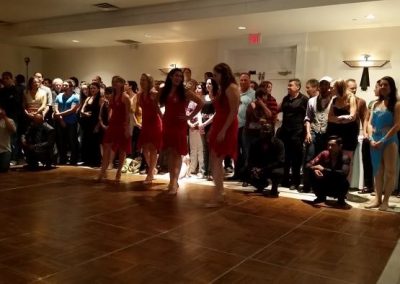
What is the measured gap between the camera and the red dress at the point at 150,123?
5191 mm

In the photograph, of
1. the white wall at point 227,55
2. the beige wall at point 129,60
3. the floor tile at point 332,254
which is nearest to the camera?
the floor tile at point 332,254

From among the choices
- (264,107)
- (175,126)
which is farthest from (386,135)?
(175,126)

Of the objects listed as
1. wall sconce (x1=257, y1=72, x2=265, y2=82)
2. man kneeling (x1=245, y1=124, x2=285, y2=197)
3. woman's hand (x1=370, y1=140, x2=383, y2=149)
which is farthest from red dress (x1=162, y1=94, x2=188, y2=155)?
wall sconce (x1=257, y1=72, x2=265, y2=82)

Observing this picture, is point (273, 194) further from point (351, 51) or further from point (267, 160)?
point (351, 51)

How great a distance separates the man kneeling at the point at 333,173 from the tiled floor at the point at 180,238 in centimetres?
23

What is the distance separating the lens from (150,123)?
17.0 ft

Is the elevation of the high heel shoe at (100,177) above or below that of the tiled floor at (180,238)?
above

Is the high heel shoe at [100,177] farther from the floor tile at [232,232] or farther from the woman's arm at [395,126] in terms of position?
the woman's arm at [395,126]

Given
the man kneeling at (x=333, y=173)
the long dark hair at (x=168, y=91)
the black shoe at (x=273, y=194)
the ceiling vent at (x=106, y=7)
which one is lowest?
the black shoe at (x=273, y=194)

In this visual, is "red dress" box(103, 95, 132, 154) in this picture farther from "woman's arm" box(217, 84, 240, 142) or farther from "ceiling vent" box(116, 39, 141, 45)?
"ceiling vent" box(116, 39, 141, 45)

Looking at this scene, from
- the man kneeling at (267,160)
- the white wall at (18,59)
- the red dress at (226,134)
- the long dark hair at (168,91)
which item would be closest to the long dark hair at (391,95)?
the man kneeling at (267,160)

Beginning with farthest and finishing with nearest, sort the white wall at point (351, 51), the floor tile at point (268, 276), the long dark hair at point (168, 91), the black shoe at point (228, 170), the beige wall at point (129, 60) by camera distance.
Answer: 1. the beige wall at point (129, 60)
2. the white wall at point (351, 51)
3. the black shoe at point (228, 170)
4. the long dark hair at point (168, 91)
5. the floor tile at point (268, 276)

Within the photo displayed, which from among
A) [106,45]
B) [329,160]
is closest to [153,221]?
[329,160]

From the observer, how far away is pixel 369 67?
715 cm
